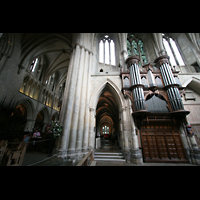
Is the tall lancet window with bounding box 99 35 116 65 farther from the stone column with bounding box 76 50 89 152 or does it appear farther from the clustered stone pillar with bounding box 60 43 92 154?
the clustered stone pillar with bounding box 60 43 92 154

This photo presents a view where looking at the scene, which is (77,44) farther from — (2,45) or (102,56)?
(2,45)

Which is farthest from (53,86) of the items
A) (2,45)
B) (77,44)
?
(77,44)

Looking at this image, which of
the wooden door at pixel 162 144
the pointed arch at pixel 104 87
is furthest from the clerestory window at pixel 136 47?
the wooden door at pixel 162 144

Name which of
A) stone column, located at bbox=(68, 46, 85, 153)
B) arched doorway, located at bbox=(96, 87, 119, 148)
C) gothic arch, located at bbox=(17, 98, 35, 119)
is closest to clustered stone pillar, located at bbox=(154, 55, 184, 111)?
arched doorway, located at bbox=(96, 87, 119, 148)

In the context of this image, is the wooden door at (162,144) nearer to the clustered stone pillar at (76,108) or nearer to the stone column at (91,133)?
the stone column at (91,133)

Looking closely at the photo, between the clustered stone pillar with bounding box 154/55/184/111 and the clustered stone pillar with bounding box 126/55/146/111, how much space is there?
7.21 ft

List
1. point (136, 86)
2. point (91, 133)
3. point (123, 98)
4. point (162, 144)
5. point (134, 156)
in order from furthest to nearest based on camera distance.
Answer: point (123, 98)
point (136, 86)
point (91, 133)
point (162, 144)
point (134, 156)

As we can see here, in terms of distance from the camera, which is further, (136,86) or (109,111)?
(109,111)

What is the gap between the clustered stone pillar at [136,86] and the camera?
6.41m

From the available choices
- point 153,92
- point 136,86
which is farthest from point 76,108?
point 153,92

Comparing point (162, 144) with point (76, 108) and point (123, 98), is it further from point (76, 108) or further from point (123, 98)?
point (76, 108)

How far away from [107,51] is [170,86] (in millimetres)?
8829

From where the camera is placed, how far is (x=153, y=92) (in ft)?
23.9

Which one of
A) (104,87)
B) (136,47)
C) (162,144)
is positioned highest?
(136,47)
